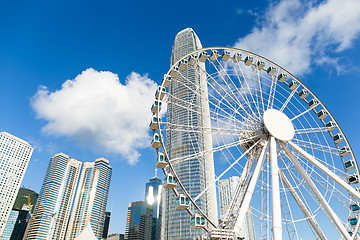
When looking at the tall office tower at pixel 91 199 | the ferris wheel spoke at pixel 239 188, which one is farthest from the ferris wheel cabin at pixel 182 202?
the tall office tower at pixel 91 199

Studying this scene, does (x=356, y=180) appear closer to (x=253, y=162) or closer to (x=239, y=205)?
(x=253, y=162)

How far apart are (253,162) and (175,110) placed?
91264 millimetres

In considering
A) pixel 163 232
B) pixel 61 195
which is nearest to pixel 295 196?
pixel 163 232

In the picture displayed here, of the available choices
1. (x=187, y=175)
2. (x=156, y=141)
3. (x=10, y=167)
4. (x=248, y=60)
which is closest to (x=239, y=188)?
(x=156, y=141)

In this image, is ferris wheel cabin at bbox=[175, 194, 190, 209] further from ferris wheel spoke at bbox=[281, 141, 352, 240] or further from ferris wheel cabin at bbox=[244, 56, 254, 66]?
ferris wheel cabin at bbox=[244, 56, 254, 66]

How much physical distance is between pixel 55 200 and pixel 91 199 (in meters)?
22.6

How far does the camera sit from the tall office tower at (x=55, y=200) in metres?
165

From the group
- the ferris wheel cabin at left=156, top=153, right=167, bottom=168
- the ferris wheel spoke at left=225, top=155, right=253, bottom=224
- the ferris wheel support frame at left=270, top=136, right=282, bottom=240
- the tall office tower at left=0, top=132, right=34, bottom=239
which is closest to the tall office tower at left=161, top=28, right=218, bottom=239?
the ferris wheel spoke at left=225, top=155, right=253, bottom=224

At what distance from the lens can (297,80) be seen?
29109 millimetres

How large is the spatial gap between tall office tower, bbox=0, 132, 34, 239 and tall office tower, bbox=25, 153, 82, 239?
39319mm

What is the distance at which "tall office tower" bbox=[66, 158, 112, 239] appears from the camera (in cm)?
17488

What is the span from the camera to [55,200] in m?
173

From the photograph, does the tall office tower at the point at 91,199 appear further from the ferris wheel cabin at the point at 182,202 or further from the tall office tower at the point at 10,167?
the ferris wheel cabin at the point at 182,202

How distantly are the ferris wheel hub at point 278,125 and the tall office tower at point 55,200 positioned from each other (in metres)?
177
